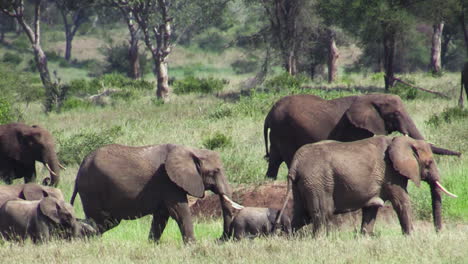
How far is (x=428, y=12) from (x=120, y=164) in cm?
2258

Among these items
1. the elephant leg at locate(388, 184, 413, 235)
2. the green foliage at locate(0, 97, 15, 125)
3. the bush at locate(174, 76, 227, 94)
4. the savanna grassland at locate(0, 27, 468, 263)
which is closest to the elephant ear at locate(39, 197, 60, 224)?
the savanna grassland at locate(0, 27, 468, 263)

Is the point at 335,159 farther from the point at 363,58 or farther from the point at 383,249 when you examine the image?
the point at 363,58

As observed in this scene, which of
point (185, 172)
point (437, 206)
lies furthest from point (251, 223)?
point (437, 206)

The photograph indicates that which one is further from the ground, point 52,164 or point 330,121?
point 330,121

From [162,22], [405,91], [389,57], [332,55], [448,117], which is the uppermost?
[162,22]

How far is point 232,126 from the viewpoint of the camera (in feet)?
70.2

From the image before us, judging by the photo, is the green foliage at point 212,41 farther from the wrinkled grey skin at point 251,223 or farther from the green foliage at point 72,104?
the wrinkled grey skin at point 251,223

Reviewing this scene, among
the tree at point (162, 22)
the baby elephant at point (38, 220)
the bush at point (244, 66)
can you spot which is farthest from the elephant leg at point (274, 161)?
the bush at point (244, 66)

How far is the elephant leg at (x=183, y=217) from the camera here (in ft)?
33.8

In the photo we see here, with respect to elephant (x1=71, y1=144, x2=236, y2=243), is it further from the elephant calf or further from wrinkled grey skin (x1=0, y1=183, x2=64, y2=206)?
wrinkled grey skin (x1=0, y1=183, x2=64, y2=206)

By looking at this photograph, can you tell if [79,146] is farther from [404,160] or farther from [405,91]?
[405,91]

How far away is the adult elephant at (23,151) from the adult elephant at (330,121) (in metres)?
4.01

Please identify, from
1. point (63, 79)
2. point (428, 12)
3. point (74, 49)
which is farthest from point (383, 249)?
point (74, 49)

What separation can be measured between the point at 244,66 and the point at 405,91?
31.0 meters
